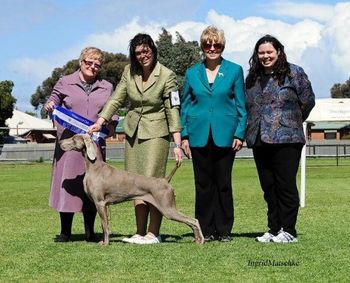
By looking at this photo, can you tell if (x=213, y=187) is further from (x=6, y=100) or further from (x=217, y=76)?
(x=6, y=100)

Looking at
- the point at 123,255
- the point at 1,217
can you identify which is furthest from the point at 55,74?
the point at 123,255

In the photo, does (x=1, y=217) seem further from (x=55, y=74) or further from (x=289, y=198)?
(x=55, y=74)

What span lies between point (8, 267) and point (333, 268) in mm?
3143

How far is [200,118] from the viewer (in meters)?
8.38

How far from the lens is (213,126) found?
834 centimetres

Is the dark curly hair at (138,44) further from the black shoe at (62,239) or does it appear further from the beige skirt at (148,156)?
the black shoe at (62,239)

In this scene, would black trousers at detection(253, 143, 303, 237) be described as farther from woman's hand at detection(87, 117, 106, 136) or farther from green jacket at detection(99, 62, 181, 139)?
woman's hand at detection(87, 117, 106, 136)

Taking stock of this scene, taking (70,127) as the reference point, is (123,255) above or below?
below

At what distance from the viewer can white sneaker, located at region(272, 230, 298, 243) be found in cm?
843

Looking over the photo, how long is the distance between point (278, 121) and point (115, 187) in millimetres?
2050

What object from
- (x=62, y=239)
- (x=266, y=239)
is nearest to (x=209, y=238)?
(x=266, y=239)

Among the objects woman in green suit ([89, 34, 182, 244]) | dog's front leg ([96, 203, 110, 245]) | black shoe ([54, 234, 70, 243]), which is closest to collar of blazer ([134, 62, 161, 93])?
woman in green suit ([89, 34, 182, 244])

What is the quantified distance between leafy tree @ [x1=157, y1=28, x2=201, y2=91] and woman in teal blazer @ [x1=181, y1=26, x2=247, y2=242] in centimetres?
6300

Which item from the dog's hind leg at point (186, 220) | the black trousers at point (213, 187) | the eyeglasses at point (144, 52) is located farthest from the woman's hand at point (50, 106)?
the dog's hind leg at point (186, 220)
